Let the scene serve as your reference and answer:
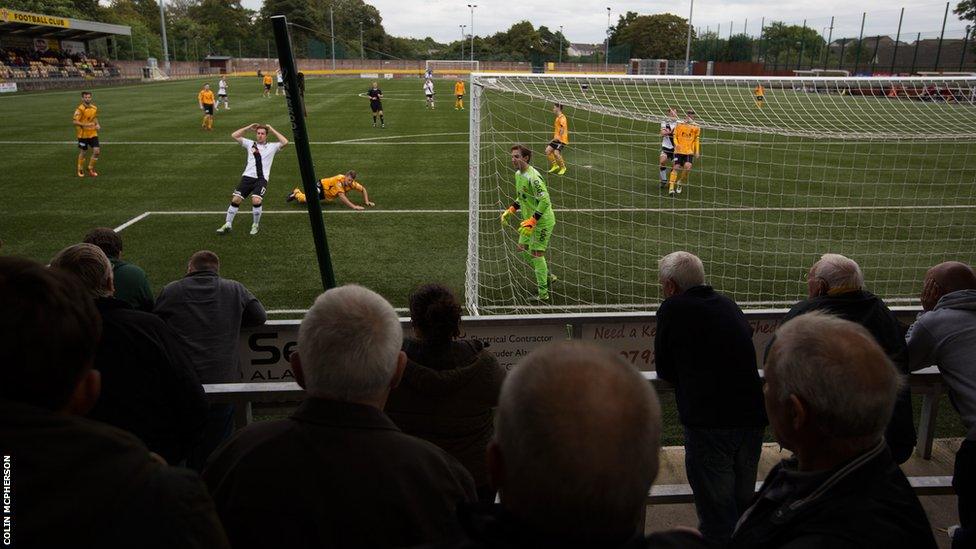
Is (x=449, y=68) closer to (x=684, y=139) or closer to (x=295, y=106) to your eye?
(x=684, y=139)

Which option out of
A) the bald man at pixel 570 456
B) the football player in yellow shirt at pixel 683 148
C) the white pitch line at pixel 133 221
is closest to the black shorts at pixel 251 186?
the white pitch line at pixel 133 221

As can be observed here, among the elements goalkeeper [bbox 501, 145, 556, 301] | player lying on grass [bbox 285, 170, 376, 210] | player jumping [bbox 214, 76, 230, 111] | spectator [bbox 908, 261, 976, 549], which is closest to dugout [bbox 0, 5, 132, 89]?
player jumping [bbox 214, 76, 230, 111]

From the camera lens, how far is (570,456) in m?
1.31

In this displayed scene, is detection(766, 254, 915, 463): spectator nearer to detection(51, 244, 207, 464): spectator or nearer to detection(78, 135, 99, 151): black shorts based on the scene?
detection(51, 244, 207, 464): spectator

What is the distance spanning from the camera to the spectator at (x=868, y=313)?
3.48m

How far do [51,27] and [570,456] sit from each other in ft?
199

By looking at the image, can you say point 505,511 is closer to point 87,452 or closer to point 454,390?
point 87,452

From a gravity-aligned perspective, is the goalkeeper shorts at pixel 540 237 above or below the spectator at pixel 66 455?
below

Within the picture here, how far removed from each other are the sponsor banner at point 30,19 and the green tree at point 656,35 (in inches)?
2788

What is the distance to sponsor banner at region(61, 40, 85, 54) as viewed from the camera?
5816 cm

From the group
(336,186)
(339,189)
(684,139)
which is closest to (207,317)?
(339,189)

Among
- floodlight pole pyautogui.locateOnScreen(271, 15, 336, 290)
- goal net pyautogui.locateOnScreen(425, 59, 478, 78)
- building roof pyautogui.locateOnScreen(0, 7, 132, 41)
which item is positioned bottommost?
floodlight pole pyautogui.locateOnScreen(271, 15, 336, 290)

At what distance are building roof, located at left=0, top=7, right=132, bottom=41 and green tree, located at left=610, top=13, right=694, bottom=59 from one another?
66.8 m

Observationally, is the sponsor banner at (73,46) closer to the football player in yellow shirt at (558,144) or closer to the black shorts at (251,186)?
the football player in yellow shirt at (558,144)
